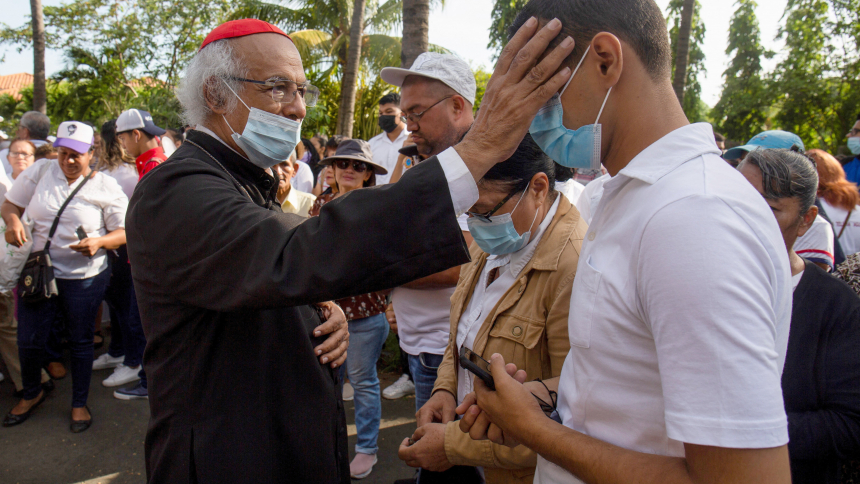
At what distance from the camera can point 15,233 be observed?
14.2ft

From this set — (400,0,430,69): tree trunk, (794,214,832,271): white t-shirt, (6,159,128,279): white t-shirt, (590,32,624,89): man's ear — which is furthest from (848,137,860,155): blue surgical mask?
(6,159,128,279): white t-shirt

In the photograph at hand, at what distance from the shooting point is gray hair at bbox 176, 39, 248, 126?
5.86ft

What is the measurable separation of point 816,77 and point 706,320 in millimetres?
22373

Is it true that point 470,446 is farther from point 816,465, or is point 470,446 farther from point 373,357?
point 373,357

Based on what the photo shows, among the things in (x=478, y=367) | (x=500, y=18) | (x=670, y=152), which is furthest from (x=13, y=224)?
(x=500, y=18)

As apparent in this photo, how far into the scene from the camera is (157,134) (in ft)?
16.3

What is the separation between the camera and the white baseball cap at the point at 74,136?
4.38 metres

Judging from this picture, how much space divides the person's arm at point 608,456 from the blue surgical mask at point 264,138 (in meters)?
1.04

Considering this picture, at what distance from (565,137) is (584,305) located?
43 cm

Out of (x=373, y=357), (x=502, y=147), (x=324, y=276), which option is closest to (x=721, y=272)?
(x=502, y=147)

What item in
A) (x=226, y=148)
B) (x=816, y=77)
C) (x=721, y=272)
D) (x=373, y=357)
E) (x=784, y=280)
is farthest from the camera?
(x=816, y=77)

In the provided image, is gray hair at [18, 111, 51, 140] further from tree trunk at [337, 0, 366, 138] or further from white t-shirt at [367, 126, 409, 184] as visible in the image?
white t-shirt at [367, 126, 409, 184]

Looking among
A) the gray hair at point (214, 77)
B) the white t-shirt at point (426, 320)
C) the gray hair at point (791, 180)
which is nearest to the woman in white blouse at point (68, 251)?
the white t-shirt at point (426, 320)

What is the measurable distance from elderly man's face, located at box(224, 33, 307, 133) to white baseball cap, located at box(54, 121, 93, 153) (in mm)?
3514
